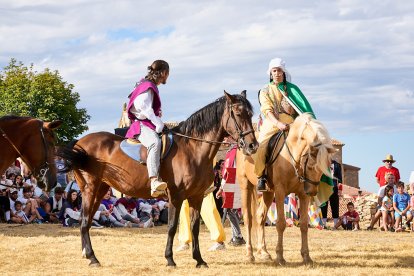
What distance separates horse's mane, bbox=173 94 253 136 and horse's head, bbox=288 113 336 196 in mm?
1023

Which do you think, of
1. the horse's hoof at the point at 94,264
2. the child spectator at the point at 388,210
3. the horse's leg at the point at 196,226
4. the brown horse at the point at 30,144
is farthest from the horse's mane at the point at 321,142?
the child spectator at the point at 388,210

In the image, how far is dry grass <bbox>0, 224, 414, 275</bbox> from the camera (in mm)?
10797

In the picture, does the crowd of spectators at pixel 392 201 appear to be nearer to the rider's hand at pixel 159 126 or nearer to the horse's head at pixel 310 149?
the horse's head at pixel 310 149

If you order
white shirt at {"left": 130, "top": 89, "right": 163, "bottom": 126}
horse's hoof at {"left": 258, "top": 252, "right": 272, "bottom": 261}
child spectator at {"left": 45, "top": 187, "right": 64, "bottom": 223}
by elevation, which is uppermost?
white shirt at {"left": 130, "top": 89, "right": 163, "bottom": 126}

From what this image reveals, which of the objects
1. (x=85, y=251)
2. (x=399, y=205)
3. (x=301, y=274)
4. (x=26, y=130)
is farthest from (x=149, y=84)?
(x=399, y=205)

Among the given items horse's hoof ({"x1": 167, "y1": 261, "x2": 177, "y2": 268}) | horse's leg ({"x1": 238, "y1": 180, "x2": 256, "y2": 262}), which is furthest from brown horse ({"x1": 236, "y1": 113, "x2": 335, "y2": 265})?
horse's hoof ({"x1": 167, "y1": 261, "x2": 177, "y2": 268})

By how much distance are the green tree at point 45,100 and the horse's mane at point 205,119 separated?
4551 centimetres

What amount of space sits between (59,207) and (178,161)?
37.6 ft

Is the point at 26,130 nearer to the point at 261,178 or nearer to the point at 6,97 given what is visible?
the point at 261,178

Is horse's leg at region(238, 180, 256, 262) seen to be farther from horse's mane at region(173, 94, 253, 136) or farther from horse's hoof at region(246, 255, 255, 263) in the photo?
horse's mane at region(173, 94, 253, 136)

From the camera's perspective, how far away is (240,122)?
426 inches

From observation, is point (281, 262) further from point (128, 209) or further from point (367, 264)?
point (128, 209)

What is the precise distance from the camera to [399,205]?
21.8m

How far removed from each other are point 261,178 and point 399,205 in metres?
11.0
